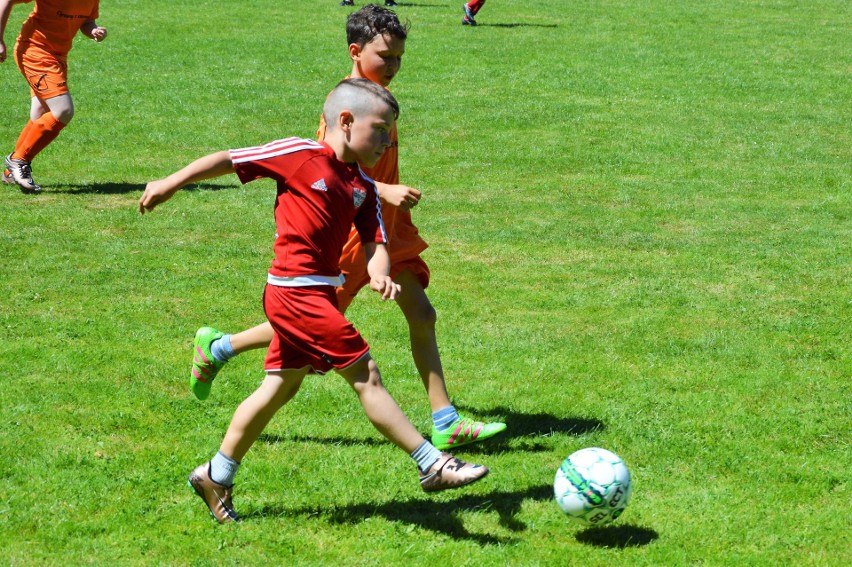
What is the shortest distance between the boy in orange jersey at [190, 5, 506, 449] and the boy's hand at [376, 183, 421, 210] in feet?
1.31

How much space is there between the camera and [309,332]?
4379 mm

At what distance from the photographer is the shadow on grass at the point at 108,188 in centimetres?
1097

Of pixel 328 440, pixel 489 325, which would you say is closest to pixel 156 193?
pixel 328 440

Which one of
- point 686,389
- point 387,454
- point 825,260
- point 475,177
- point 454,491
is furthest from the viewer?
Answer: point 475,177

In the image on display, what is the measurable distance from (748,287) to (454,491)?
4.16 meters

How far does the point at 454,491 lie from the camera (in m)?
4.98

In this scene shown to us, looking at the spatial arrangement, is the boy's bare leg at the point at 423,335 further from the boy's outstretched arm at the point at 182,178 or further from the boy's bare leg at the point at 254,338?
the boy's outstretched arm at the point at 182,178

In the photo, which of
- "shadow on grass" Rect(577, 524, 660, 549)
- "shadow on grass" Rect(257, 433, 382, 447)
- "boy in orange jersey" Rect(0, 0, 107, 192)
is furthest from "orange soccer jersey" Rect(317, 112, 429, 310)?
"boy in orange jersey" Rect(0, 0, 107, 192)

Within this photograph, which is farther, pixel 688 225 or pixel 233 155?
pixel 688 225

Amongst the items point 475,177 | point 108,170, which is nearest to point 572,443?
point 475,177

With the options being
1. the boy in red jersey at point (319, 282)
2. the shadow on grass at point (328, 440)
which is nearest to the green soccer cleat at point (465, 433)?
the shadow on grass at point (328, 440)

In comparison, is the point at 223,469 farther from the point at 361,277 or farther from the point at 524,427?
the point at 524,427

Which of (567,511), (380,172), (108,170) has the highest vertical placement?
(380,172)

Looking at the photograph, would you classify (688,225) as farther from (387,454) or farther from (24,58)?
(24,58)
